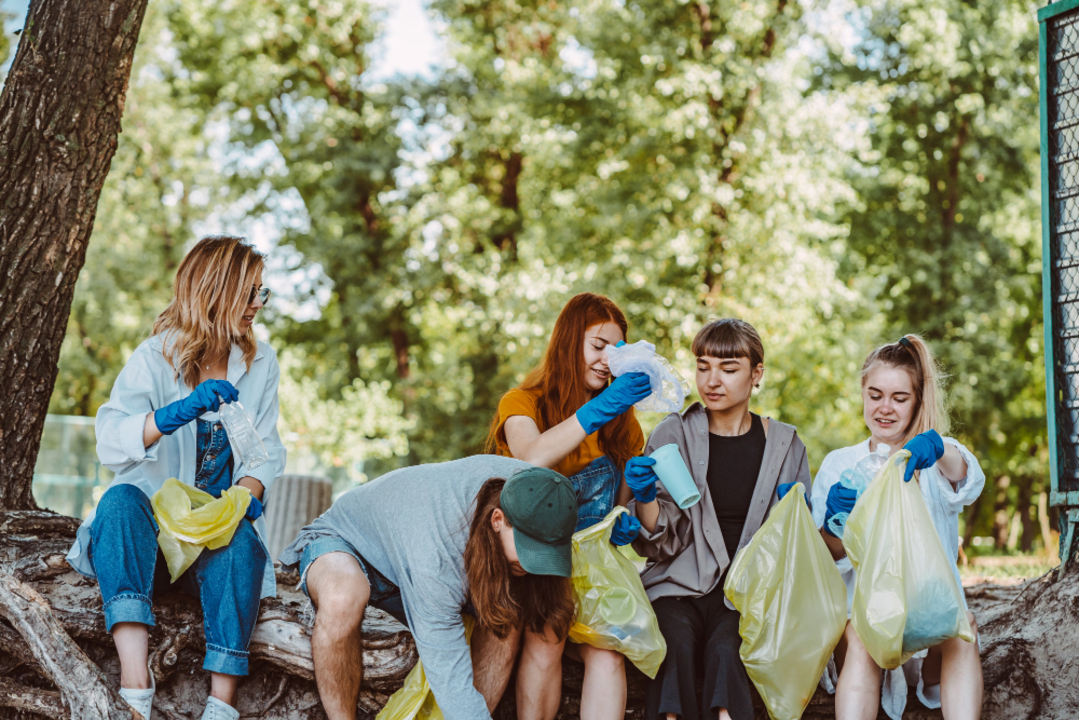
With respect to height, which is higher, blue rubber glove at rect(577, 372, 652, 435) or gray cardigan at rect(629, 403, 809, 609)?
blue rubber glove at rect(577, 372, 652, 435)

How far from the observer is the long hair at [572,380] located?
326 centimetres

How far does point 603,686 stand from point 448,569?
0.64 metres

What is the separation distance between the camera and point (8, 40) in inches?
490

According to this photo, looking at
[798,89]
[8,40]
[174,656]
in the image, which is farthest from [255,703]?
[8,40]

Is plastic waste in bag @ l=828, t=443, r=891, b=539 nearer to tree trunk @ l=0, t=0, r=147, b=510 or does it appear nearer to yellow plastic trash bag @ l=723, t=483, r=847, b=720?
yellow plastic trash bag @ l=723, t=483, r=847, b=720

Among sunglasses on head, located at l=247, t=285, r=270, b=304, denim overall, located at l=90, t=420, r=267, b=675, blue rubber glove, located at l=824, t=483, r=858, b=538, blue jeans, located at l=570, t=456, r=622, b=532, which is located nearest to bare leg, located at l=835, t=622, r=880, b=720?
blue rubber glove, located at l=824, t=483, r=858, b=538

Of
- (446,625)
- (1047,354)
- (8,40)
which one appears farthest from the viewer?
(8,40)

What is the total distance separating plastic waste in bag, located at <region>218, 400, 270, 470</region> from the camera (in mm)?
2912

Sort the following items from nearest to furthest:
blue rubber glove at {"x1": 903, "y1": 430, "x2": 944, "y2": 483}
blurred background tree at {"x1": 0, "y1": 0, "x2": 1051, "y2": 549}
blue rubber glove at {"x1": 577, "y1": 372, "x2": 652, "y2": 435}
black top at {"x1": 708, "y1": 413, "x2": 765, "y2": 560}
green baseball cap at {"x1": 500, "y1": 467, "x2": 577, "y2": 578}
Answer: green baseball cap at {"x1": 500, "y1": 467, "x2": 577, "y2": 578} → blue rubber glove at {"x1": 903, "y1": 430, "x2": 944, "y2": 483} → blue rubber glove at {"x1": 577, "y1": 372, "x2": 652, "y2": 435} → black top at {"x1": 708, "y1": 413, "x2": 765, "y2": 560} → blurred background tree at {"x1": 0, "y1": 0, "x2": 1051, "y2": 549}

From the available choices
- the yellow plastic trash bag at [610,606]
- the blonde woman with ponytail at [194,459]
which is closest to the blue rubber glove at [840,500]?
the yellow plastic trash bag at [610,606]

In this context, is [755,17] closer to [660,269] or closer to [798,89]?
[798,89]

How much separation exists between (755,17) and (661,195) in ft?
7.81

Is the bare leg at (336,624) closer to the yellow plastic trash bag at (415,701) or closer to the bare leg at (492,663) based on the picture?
the yellow plastic trash bag at (415,701)

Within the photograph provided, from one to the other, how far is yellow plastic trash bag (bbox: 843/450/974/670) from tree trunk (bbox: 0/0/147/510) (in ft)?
9.91
